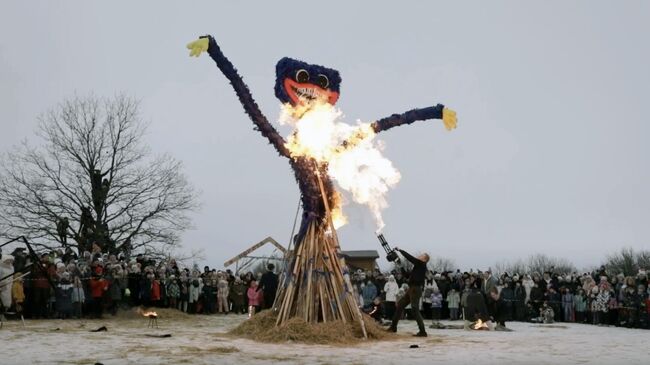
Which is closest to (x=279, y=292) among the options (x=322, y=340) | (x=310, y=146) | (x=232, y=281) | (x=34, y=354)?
(x=322, y=340)

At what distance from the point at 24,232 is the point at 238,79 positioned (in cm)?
2234

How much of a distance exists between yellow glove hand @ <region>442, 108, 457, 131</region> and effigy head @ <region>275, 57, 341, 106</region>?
7.27 feet

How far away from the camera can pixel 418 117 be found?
1350cm

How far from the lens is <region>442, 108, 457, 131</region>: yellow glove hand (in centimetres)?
1350

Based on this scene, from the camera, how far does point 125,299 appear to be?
64.8 feet

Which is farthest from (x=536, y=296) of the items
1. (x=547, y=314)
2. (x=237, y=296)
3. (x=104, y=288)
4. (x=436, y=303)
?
(x=104, y=288)

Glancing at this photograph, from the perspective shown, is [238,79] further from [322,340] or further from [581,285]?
[581,285]

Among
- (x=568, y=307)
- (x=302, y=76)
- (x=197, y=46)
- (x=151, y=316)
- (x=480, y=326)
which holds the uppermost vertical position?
(x=197, y=46)

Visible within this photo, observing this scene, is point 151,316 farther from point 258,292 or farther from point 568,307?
point 568,307

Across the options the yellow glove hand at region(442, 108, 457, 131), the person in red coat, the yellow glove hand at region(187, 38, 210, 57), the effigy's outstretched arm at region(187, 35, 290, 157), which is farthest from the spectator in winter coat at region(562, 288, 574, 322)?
the yellow glove hand at region(187, 38, 210, 57)

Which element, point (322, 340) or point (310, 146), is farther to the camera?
point (310, 146)

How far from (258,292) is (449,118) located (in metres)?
7.66

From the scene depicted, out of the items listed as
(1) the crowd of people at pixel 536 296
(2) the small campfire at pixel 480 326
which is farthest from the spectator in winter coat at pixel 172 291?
(2) the small campfire at pixel 480 326

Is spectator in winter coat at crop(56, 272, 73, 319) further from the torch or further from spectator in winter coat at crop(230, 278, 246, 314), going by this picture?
the torch
